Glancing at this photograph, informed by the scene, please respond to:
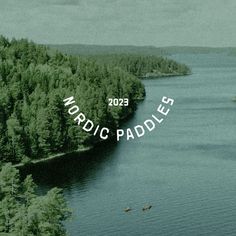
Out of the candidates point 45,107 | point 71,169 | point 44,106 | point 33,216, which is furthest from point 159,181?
point 33,216

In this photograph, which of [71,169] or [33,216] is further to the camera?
[71,169]

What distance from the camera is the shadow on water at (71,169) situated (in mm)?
81062

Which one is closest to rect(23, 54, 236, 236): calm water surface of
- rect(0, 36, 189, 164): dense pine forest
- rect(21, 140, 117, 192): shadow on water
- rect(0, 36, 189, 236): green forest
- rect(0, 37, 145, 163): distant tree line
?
rect(21, 140, 117, 192): shadow on water

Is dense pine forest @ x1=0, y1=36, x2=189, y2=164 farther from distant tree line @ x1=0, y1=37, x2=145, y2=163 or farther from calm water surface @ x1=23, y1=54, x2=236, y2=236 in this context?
calm water surface @ x1=23, y1=54, x2=236, y2=236

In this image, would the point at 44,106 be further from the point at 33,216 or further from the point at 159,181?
the point at 33,216

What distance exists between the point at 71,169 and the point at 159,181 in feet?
49.4

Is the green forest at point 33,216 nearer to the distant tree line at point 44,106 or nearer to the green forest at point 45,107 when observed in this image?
the green forest at point 45,107

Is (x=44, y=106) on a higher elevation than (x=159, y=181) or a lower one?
higher

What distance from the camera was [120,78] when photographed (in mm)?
152125

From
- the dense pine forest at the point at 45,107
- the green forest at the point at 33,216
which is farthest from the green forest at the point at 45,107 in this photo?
the green forest at the point at 33,216

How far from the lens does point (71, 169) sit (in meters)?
87.9

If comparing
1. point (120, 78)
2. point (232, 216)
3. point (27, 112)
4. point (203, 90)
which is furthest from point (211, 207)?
point (203, 90)

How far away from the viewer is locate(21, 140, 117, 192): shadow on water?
81.1 metres

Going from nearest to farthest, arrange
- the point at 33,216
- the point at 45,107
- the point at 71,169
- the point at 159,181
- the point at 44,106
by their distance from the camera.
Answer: the point at 33,216, the point at 159,181, the point at 71,169, the point at 45,107, the point at 44,106
